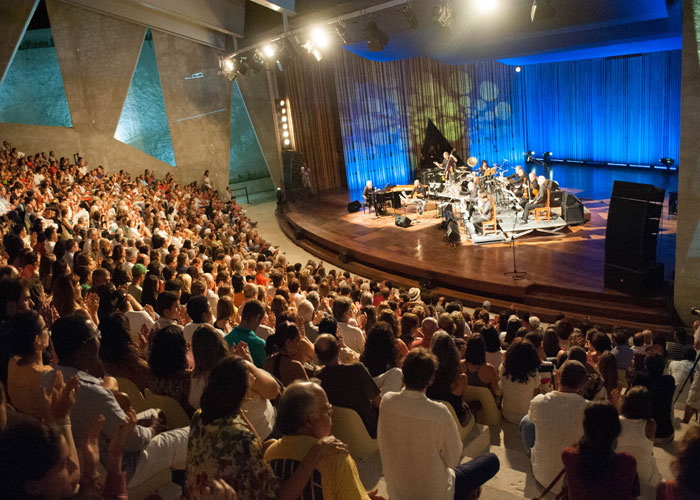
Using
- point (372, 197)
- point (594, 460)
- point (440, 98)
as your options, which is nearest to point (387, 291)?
point (594, 460)

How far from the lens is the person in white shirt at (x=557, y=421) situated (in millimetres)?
2736

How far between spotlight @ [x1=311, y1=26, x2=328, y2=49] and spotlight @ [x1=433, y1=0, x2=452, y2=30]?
9.54 feet

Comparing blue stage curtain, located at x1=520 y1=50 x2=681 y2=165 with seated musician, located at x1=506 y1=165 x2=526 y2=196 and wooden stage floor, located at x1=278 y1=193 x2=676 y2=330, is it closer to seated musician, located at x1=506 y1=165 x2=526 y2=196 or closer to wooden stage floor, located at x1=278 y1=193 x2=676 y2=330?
wooden stage floor, located at x1=278 y1=193 x2=676 y2=330

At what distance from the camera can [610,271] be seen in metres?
7.52

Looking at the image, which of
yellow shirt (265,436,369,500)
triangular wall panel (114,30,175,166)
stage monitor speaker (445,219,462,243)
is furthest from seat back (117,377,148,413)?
triangular wall panel (114,30,175,166)

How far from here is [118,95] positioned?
14.7m

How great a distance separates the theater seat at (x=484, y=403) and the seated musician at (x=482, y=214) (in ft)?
23.6

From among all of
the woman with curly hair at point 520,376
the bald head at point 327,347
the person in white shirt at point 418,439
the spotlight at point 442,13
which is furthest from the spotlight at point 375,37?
the person in white shirt at point 418,439

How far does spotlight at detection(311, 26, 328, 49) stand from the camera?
12064 millimetres

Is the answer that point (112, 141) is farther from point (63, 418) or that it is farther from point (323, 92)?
point (63, 418)

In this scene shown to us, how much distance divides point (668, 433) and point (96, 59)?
47.7 ft

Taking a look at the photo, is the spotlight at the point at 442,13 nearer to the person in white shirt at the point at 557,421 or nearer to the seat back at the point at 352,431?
the person in white shirt at the point at 557,421

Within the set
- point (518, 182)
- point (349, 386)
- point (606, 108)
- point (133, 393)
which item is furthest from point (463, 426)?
point (606, 108)

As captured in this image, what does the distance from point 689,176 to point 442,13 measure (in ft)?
16.5
